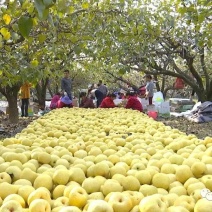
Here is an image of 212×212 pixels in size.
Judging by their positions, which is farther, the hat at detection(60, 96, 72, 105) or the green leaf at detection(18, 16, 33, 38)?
the hat at detection(60, 96, 72, 105)

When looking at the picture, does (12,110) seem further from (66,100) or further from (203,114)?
(203,114)

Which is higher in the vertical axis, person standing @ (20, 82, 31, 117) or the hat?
person standing @ (20, 82, 31, 117)

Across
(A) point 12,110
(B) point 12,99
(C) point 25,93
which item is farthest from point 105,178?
Result: (C) point 25,93

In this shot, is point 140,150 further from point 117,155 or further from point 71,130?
point 71,130

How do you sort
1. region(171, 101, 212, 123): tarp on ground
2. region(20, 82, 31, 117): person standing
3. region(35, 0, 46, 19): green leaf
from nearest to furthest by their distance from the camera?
region(35, 0, 46, 19): green leaf < region(171, 101, 212, 123): tarp on ground < region(20, 82, 31, 117): person standing

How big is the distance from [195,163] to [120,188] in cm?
62

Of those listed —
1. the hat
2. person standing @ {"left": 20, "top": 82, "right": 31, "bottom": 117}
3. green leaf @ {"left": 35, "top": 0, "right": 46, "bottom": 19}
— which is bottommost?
the hat

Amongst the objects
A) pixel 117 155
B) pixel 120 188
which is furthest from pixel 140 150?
pixel 120 188

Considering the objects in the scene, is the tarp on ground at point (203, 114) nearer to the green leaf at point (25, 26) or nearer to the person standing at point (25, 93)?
the person standing at point (25, 93)

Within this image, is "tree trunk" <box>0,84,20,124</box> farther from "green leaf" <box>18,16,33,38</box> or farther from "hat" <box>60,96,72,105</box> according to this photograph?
"green leaf" <box>18,16,33,38</box>

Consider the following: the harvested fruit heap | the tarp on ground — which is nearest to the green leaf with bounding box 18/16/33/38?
the harvested fruit heap

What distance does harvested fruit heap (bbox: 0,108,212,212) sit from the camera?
173 centimetres

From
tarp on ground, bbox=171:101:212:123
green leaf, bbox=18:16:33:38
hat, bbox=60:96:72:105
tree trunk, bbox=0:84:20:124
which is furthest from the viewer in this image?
tree trunk, bbox=0:84:20:124

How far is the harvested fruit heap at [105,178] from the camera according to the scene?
5.67 ft
